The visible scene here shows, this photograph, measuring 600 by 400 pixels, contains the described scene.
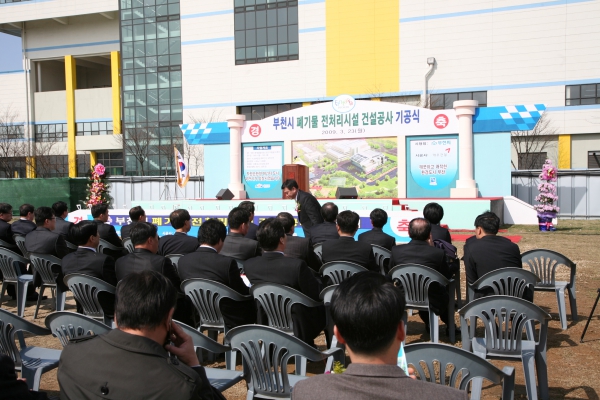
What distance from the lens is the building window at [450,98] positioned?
26.3 meters

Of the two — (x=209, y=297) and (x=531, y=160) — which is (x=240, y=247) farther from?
(x=531, y=160)

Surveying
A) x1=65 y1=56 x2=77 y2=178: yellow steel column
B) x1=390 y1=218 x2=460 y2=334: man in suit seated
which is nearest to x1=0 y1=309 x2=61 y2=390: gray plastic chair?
x1=390 y1=218 x2=460 y2=334: man in suit seated

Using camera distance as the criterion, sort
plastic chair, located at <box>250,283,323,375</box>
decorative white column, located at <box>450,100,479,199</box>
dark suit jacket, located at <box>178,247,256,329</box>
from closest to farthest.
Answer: plastic chair, located at <box>250,283,323,375</box>
dark suit jacket, located at <box>178,247,256,329</box>
decorative white column, located at <box>450,100,479,199</box>

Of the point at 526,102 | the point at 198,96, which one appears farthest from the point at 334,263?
the point at 198,96

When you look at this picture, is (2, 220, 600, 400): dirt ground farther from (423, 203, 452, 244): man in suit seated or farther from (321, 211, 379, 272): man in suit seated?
(423, 203, 452, 244): man in suit seated

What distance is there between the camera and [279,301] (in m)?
3.95

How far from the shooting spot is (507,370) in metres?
2.56

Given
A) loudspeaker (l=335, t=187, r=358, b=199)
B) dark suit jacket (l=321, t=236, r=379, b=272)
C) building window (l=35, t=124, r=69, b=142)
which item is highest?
building window (l=35, t=124, r=69, b=142)

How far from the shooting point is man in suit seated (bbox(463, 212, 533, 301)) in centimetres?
475

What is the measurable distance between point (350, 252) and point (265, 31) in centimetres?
2635

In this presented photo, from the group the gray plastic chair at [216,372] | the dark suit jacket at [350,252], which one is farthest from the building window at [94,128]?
the gray plastic chair at [216,372]

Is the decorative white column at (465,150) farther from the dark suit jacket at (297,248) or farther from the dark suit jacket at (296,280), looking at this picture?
the dark suit jacket at (296,280)

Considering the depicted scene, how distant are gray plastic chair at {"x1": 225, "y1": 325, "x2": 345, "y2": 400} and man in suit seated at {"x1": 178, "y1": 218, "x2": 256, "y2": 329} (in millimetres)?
1236

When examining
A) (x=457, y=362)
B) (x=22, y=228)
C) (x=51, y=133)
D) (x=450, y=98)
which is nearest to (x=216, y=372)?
(x=457, y=362)
